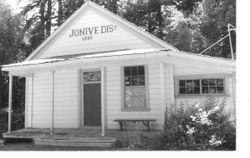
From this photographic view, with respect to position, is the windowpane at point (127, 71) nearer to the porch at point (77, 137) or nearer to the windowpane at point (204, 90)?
the porch at point (77, 137)

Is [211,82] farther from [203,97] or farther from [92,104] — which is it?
[92,104]

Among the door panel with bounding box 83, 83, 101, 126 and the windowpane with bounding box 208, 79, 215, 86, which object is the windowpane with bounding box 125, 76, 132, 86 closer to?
the door panel with bounding box 83, 83, 101, 126

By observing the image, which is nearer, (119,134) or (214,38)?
(119,134)

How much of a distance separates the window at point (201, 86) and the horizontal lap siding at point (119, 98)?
90cm

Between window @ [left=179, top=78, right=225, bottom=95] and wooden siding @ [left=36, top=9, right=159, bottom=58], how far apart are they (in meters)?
1.89

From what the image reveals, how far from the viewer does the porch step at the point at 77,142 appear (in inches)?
430

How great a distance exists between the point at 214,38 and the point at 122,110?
12083 millimetres

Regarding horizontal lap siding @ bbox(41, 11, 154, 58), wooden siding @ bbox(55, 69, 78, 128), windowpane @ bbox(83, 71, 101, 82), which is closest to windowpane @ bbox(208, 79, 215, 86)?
horizontal lap siding @ bbox(41, 11, 154, 58)

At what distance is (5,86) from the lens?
21.9 metres

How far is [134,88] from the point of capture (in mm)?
13086

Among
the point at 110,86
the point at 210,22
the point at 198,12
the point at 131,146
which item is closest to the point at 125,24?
the point at 110,86

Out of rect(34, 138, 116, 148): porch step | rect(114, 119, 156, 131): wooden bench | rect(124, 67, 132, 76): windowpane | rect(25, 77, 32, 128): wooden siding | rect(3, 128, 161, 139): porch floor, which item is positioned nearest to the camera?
rect(34, 138, 116, 148): porch step

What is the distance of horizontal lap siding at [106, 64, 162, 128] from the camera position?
12.7 m

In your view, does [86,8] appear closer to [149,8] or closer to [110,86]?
[110,86]
